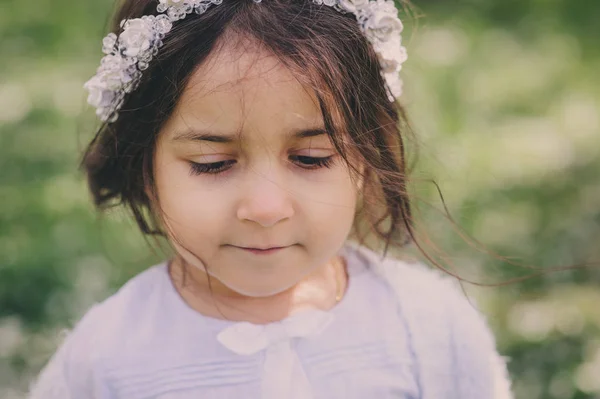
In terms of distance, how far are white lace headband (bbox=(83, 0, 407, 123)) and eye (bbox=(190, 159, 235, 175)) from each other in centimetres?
25

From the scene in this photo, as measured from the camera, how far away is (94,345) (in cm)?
168

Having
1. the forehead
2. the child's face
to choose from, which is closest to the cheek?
the child's face

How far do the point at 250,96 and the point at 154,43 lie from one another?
0.27 metres

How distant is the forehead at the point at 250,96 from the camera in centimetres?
140

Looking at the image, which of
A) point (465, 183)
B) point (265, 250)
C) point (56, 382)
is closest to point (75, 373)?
point (56, 382)

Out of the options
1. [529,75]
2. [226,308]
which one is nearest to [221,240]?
[226,308]

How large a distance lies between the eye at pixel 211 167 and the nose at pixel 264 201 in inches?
2.3

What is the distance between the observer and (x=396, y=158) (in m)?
1.70

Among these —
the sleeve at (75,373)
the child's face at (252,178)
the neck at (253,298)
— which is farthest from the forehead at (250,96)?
the sleeve at (75,373)

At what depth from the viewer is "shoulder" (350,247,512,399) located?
1.69 metres

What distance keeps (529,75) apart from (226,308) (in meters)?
3.31

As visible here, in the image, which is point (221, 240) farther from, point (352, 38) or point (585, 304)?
point (585, 304)

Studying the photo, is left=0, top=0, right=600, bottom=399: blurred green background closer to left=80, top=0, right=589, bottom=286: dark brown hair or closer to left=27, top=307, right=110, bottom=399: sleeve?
left=80, top=0, right=589, bottom=286: dark brown hair

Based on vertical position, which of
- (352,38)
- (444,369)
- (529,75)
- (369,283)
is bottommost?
(529,75)
